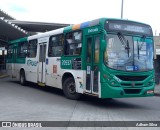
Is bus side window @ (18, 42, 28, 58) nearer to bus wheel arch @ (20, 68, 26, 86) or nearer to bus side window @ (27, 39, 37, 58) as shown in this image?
bus side window @ (27, 39, 37, 58)

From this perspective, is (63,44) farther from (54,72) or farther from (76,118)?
(76,118)

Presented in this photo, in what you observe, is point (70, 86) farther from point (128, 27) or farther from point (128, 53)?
point (128, 27)

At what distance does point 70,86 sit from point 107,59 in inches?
110

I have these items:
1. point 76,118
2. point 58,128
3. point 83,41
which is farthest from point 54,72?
point 58,128

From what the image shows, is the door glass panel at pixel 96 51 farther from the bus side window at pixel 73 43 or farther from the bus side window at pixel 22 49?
the bus side window at pixel 22 49

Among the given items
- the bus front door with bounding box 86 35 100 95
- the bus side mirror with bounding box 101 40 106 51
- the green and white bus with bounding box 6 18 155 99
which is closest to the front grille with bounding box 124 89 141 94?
the green and white bus with bounding box 6 18 155 99

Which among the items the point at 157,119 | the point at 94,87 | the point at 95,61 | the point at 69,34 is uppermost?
the point at 69,34

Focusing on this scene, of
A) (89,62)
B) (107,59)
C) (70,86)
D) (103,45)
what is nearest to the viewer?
Answer: (103,45)

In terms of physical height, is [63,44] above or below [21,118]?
above

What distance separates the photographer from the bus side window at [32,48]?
17780mm

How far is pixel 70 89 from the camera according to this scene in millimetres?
13555

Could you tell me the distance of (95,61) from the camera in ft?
38.5

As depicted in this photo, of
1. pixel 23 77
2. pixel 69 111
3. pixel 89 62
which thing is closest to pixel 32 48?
pixel 23 77

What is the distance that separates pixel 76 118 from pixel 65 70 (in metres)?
4.66
